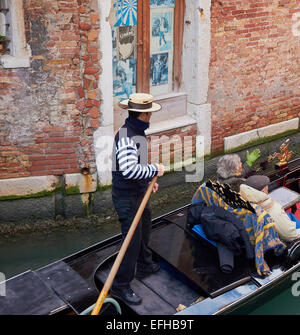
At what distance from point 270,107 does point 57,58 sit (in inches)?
142

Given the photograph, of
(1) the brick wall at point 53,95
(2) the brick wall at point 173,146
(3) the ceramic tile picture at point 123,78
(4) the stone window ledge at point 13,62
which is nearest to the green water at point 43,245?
(1) the brick wall at point 53,95

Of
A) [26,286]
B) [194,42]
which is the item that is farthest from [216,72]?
[26,286]

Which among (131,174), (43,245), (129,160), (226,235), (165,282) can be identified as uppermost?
(129,160)

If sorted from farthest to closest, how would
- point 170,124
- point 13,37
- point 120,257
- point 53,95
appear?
point 170,124 < point 53,95 < point 13,37 < point 120,257

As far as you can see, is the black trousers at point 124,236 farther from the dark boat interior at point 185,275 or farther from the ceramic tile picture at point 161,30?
the ceramic tile picture at point 161,30

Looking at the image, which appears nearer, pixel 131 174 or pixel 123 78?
pixel 131 174

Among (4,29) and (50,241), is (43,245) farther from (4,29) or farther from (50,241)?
(4,29)

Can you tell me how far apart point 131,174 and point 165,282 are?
103 cm

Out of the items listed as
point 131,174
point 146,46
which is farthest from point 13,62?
point 131,174

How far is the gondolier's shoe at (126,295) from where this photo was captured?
13.7 feet

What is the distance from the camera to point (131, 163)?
404cm

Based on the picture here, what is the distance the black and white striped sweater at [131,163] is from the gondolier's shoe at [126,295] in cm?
76

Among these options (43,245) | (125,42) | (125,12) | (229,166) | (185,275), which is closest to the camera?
(185,275)

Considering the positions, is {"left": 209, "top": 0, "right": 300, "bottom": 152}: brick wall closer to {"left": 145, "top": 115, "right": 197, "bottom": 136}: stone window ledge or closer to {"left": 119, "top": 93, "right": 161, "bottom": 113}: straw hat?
{"left": 145, "top": 115, "right": 197, "bottom": 136}: stone window ledge
